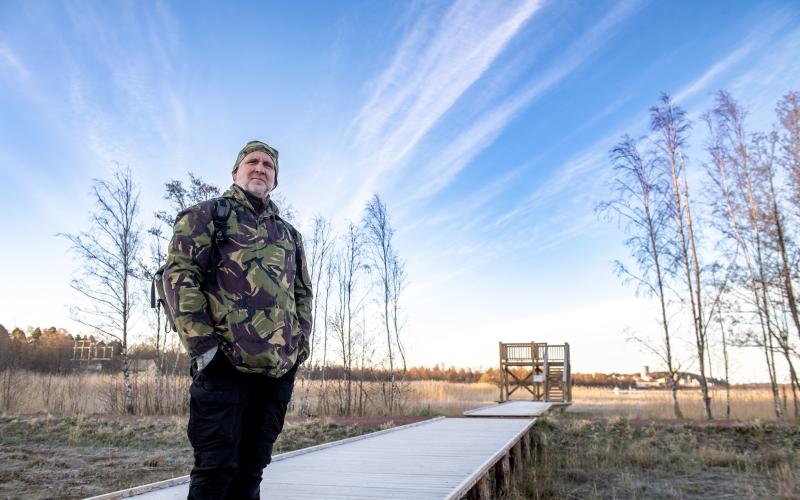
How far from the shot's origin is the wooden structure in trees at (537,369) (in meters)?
16.6

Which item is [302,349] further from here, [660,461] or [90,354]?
[90,354]


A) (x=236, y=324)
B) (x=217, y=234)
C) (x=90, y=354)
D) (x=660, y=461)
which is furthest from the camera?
(x=90, y=354)

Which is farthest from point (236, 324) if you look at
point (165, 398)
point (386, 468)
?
point (165, 398)

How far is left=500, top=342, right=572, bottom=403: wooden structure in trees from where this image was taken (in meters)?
16.6

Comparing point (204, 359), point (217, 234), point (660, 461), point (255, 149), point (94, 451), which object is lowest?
point (660, 461)

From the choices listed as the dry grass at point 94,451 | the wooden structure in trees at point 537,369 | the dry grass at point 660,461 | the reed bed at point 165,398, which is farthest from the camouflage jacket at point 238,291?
the wooden structure in trees at point 537,369

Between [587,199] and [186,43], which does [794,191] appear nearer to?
[587,199]

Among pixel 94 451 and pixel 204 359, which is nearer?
pixel 204 359

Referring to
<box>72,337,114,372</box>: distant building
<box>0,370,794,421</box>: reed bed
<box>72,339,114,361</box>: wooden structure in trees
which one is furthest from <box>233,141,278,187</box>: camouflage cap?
<box>72,339,114,361</box>: wooden structure in trees

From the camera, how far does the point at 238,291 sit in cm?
218

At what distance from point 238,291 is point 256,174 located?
2.03ft

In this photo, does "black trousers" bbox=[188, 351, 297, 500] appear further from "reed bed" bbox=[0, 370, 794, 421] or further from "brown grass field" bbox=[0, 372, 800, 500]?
"reed bed" bbox=[0, 370, 794, 421]

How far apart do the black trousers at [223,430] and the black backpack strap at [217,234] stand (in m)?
0.35

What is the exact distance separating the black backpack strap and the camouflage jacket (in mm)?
13
